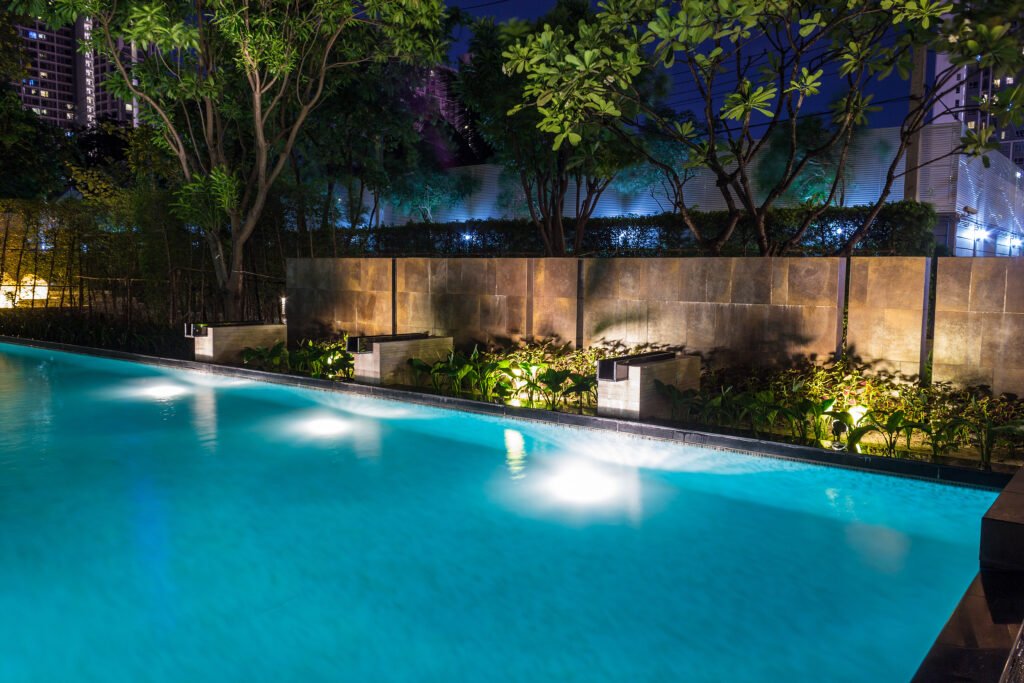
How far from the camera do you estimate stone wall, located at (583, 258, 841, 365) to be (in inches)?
323

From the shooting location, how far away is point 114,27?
482 inches

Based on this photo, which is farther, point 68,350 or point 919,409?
point 68,350

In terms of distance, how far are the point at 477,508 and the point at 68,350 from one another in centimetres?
1181

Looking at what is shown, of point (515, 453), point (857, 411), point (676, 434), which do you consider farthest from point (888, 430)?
point (515, 453)

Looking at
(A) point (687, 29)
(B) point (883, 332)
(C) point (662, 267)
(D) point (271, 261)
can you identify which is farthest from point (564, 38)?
(D) point (271, 261)

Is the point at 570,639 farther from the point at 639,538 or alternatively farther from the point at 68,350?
the point at 68,350

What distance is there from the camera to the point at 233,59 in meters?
13.1

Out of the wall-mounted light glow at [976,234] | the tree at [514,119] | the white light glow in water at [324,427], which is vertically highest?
the tree at [514,119]

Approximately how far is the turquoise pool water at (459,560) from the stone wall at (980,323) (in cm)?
185

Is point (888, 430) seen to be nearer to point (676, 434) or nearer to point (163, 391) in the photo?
point (676, 434)

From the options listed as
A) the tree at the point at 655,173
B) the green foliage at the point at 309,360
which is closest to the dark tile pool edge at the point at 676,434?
the green foliage at the point at 309,360

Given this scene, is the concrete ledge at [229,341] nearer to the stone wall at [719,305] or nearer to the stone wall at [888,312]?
the stone wall at [719,305]

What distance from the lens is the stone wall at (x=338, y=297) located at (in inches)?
479

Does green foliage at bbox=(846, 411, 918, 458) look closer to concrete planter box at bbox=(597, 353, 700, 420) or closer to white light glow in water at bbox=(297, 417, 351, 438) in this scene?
concrete planter box at bbox=(597, 353, 700, 420)
